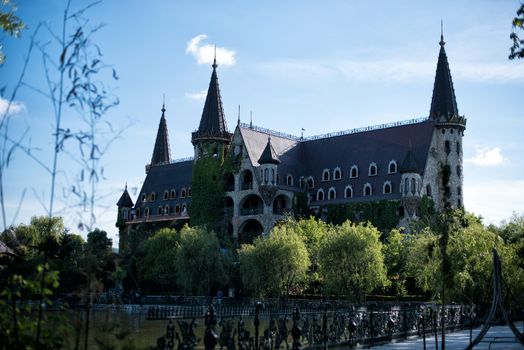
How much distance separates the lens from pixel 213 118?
84312 millimetres

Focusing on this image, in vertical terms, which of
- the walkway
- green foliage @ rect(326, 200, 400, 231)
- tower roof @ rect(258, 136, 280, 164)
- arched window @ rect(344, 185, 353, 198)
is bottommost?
the walkway

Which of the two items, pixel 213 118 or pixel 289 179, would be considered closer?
pixel 289 179

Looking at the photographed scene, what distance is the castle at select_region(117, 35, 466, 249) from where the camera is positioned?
73750mm

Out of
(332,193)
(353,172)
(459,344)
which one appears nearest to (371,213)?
(353,172)

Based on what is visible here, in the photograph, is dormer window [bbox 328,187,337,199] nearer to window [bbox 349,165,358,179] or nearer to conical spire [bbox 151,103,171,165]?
window [bbox 349,165,358,179]

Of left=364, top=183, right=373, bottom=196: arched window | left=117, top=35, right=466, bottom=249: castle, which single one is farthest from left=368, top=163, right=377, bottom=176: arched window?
left=364, top=183, right=373, bottom=196: arched window

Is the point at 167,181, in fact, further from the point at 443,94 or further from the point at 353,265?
the point at 353,265

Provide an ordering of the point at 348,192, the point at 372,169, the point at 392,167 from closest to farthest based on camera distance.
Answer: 1. the point at 392,167
2. the point at 372,169
3. the point at 348,192

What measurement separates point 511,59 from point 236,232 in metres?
66.4

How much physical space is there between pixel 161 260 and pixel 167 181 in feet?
99.8

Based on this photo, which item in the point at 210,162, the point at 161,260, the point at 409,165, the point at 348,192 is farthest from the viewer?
the point at 210,162

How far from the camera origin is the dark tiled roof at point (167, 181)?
308 ft

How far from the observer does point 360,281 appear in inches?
1914

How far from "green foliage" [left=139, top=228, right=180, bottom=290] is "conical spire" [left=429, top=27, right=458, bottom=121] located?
31.5m
